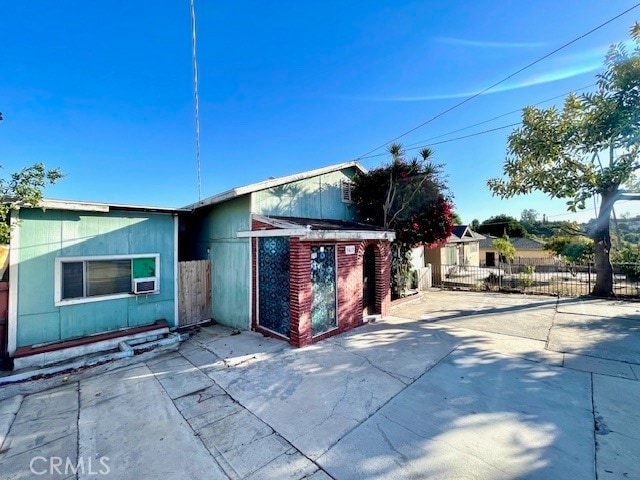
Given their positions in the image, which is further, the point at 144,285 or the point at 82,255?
the point at 144,285

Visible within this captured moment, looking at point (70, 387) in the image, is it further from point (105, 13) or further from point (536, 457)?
point (105, 13)

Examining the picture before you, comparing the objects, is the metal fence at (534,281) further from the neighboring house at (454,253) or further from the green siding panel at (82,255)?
the green siding panel at (82,255)

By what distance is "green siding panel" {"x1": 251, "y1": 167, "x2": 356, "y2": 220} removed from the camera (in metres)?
7.41

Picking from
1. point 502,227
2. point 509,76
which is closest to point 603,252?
point 509,76

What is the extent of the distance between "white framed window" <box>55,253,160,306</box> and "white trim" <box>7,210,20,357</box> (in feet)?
1.91

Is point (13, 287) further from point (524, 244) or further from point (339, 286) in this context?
point (524, 244)

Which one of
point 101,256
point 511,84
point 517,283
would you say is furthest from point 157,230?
point 517,283

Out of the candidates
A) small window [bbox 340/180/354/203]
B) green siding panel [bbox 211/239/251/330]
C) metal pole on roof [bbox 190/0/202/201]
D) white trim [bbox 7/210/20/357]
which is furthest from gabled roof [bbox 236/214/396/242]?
white trim [bbox 7/210/20/357]

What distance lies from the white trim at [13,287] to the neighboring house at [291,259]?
3.69 meters

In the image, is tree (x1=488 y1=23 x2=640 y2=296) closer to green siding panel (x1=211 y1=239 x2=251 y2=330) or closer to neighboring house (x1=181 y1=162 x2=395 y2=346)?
neighboring house (x1=181 y1=162 x2=395 y2=346)

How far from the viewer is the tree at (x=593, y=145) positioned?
851 cm

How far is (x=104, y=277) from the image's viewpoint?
6.48 meters

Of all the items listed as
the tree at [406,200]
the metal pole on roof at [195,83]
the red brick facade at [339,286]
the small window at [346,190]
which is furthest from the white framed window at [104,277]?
the tree at [406,200]

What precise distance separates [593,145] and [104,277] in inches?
618
